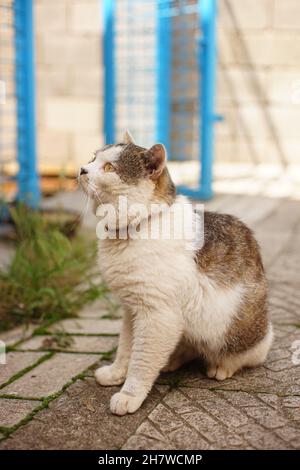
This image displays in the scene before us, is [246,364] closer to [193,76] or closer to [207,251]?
[207,251]

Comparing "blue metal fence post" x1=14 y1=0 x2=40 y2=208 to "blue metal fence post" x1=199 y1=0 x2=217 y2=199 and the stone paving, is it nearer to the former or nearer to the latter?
"blue metal fence post" x1=199 y1=0 x2=217 y2=199

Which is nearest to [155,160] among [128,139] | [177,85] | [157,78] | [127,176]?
[127,176]

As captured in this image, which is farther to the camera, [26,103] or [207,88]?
[207,88]

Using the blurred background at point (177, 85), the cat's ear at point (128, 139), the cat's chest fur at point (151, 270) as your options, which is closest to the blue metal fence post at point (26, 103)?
the blurred background at point (177, 85)

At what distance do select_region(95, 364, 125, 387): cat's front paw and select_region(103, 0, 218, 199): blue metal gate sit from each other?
3974 millimetres

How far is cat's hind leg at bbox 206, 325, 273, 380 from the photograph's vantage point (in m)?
2.72

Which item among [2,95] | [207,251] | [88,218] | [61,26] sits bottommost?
[88,218]

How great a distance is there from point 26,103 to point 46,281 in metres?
2.63

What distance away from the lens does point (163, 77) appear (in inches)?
280

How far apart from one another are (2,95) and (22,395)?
3.68 metres

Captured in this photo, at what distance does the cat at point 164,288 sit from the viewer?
8.16 feet

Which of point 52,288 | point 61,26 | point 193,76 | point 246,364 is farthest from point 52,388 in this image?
point 61,26

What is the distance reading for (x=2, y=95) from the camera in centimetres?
566

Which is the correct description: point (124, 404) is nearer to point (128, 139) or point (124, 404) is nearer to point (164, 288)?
point (164, 288)
